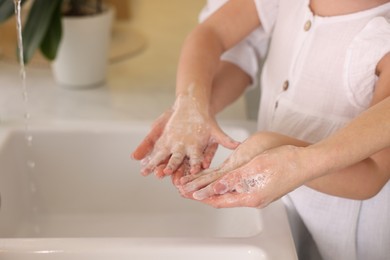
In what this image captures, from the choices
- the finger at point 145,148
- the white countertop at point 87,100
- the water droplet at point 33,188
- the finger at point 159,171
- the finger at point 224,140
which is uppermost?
the finger at point 224,140

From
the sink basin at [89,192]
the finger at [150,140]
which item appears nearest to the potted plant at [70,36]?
the sink basin at [89,192]

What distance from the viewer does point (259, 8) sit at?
0.89m

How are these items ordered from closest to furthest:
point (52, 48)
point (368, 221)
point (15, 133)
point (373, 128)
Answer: point (373, 128)
point (368, 221)
point (15, 133)
point (52, 48)

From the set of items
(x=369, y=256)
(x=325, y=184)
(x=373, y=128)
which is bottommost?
(x=369, y=256)

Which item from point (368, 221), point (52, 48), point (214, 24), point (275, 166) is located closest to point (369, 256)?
point (368, 221)

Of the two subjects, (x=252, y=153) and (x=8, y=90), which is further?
(x=8, y=90)

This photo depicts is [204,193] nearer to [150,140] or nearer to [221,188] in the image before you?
[221,188]

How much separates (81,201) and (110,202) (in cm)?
5

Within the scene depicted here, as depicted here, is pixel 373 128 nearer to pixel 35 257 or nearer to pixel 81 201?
pixel 35 257

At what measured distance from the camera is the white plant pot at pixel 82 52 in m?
1.23

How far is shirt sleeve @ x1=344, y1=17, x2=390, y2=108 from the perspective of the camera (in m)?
0.71

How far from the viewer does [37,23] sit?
3.90ft

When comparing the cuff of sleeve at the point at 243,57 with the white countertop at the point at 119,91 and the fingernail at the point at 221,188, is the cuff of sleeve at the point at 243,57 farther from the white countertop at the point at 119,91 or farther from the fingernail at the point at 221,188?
the fingernail at the point at 221,188

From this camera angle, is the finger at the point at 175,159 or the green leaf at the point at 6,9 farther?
the green leaf at the point at 6,9
